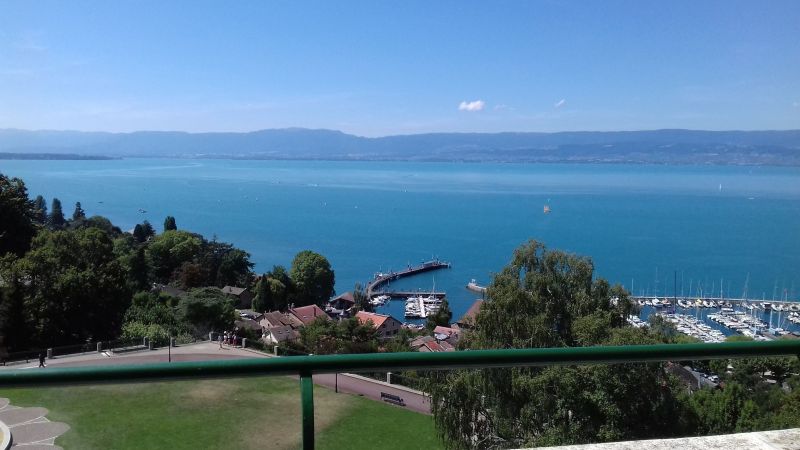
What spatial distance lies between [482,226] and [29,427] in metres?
77.7

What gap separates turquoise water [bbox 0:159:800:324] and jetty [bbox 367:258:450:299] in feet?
3.35

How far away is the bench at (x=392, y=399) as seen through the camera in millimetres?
2204

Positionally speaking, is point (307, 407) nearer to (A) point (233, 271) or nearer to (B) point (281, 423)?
(B) point (281, 423)

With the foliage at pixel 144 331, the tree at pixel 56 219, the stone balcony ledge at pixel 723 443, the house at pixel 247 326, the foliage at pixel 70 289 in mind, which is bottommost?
the house at pixel 247 326

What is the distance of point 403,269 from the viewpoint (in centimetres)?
5791

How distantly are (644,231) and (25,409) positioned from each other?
7875cm

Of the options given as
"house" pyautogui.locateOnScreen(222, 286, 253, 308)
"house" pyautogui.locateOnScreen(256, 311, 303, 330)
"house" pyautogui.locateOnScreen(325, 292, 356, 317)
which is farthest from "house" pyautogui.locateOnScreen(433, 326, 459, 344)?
"house" pyautogui.locateOnScreen(222, 286, 253, 308)

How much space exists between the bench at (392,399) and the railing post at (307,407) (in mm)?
632

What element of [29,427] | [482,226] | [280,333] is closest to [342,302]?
[280,333]

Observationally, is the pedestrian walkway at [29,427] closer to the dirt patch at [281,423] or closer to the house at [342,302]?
the dirt patch at [281,423]

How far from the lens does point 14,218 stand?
24.0 meters

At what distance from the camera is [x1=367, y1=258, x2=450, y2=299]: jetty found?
48659 millimetres

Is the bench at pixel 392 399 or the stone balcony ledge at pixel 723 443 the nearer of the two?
the stone balcony ledge at pixel 723 443

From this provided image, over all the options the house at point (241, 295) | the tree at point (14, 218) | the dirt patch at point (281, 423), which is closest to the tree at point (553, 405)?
the dirt patch at point (281, 423)
